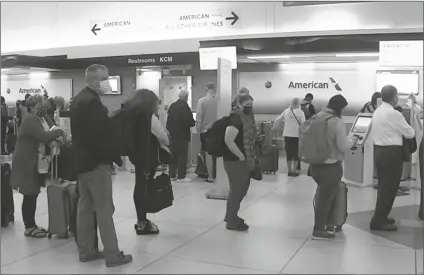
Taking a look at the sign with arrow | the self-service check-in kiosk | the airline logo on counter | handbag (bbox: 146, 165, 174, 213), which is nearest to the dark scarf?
handbag (bbox: 146, 165, 174, 213)

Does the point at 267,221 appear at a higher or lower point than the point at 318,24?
lower

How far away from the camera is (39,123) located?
202 inches

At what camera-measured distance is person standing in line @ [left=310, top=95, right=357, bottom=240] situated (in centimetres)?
497

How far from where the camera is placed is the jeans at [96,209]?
13.9 feet

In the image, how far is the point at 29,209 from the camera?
5355 mm

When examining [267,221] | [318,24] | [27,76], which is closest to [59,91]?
[27,76]

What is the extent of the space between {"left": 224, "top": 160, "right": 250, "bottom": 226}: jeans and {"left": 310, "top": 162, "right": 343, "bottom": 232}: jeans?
77 cm

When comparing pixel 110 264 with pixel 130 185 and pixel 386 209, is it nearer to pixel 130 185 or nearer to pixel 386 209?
pixel 386 209

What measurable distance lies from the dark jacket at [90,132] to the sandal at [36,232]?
152 cm

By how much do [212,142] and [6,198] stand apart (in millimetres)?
2587

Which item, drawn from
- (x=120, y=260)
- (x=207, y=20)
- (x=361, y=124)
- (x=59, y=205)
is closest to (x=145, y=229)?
(x=59, y=205)

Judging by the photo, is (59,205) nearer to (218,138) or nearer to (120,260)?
(120,260)

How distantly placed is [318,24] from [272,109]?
243cm

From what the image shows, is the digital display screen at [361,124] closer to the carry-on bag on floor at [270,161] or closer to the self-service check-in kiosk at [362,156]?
the self-service check-in kiosk at [362,156]
